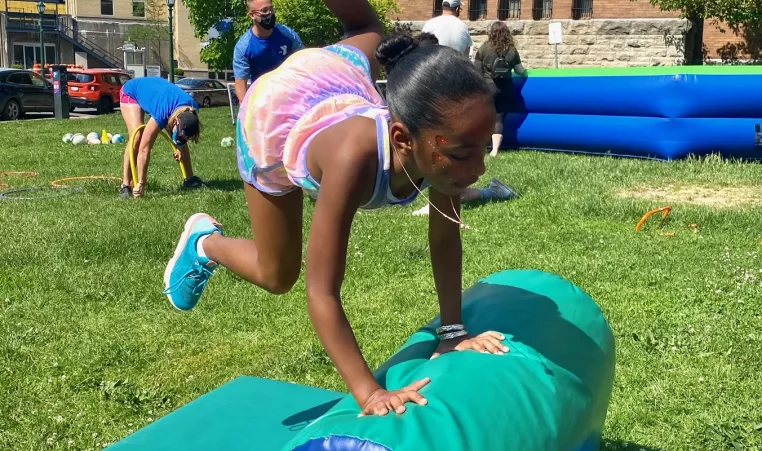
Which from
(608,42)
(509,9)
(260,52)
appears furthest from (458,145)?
(509,9)

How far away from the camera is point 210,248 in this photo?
3900 millimetres

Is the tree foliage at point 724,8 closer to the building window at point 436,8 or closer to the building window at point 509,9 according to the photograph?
the building window at point 509,9

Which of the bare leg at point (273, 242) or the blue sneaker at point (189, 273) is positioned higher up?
the bare leg at point (273, 242)

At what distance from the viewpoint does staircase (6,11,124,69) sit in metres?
46.8

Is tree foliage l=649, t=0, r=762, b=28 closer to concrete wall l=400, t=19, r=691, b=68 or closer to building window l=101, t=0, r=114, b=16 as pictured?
concrete wall l=400, t=19, r=691, b=68

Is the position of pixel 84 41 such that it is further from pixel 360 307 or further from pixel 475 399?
pixel 475 399

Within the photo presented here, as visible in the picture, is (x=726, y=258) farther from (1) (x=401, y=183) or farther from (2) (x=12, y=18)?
(2) (x=12, y=18)

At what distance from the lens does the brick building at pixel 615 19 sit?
67.8ft

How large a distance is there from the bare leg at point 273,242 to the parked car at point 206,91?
2687 cm

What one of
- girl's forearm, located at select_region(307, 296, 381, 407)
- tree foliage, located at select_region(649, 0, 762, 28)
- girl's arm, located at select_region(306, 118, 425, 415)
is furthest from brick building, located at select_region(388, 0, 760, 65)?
girl's forearm, located at select_region(307, 296, 381, 407)

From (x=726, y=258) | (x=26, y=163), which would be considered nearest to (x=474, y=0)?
(x=26, y=163)

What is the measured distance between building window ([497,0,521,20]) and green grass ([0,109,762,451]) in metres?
18.3

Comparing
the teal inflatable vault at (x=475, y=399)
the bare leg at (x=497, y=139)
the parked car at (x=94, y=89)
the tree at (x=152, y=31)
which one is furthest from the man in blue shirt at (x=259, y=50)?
the tree at (x=152, y=31)

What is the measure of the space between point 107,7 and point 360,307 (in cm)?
5435
